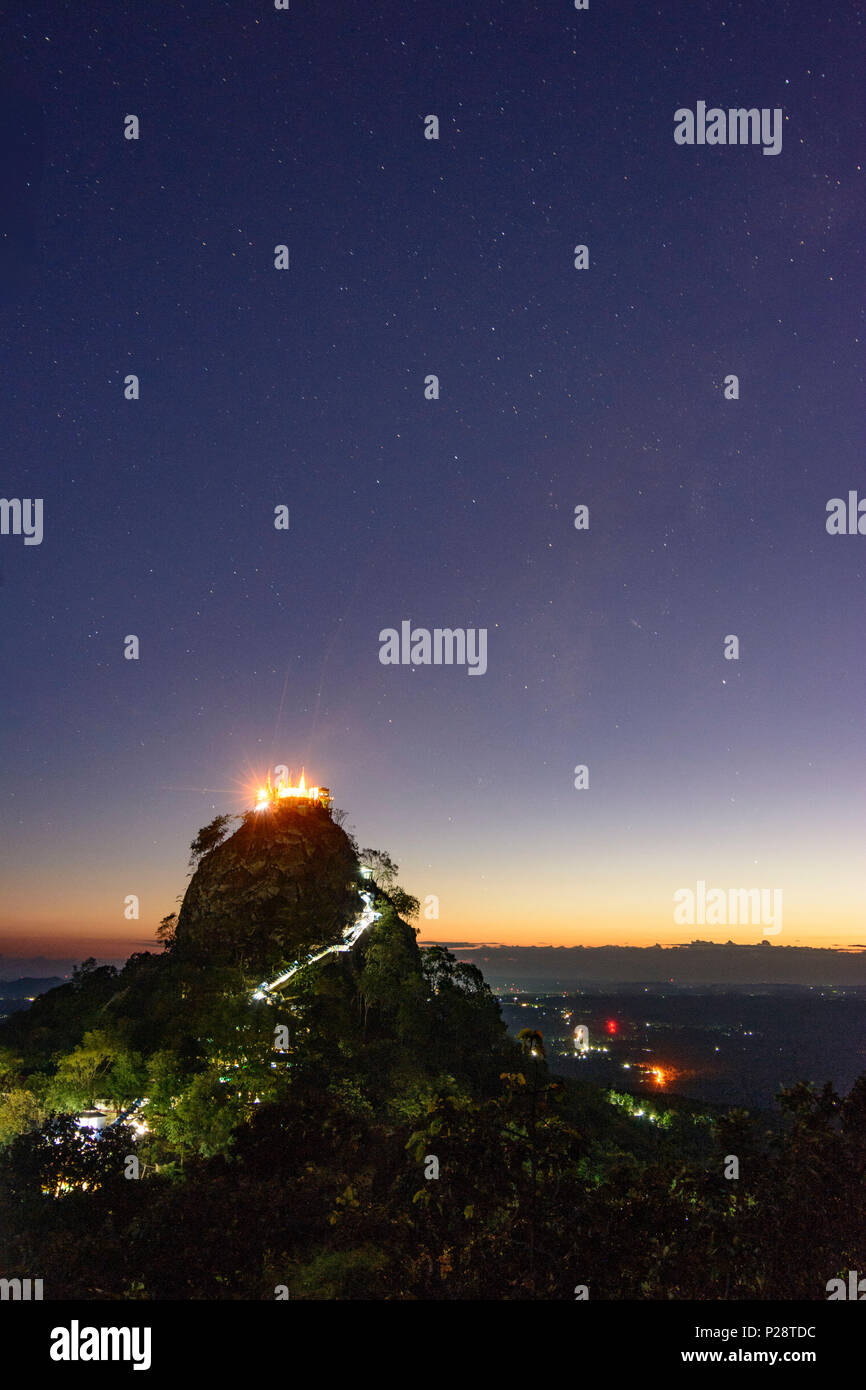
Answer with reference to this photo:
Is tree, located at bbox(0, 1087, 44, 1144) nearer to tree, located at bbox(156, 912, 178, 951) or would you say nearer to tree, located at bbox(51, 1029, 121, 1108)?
tree, located at bbox(51, 1029, 121, 1108)

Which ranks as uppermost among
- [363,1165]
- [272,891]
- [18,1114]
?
[272,891]

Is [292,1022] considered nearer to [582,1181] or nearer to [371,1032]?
[371,1032]

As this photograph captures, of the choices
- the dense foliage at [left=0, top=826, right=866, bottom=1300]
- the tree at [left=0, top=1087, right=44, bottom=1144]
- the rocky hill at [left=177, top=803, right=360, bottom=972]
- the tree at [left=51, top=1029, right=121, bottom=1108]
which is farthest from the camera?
the rocky hill at [left=177, top=803, right=360, bottom=972]

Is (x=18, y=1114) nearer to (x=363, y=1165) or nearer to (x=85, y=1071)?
(x=85, y=1071)

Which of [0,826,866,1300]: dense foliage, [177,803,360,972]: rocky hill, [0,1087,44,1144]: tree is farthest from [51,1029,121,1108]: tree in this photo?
[177,803,360,972]: rocky hill

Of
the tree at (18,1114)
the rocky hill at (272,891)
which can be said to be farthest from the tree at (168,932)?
the tree at (18,1114)

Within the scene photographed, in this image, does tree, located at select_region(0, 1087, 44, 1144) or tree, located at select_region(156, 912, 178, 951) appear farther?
tree, located at select_region(156, 912, 178, 951)

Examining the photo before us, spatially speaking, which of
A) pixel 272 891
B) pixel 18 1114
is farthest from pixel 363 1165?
pixel 272 891

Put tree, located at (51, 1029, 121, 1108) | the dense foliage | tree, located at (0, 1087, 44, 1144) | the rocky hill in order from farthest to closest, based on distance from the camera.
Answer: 1. the rocky hill
2. tree, located at (51, 1029, 121, 1108)
3. tree, located at (0, 1087, 44, 1144)
4. the dense foliage
